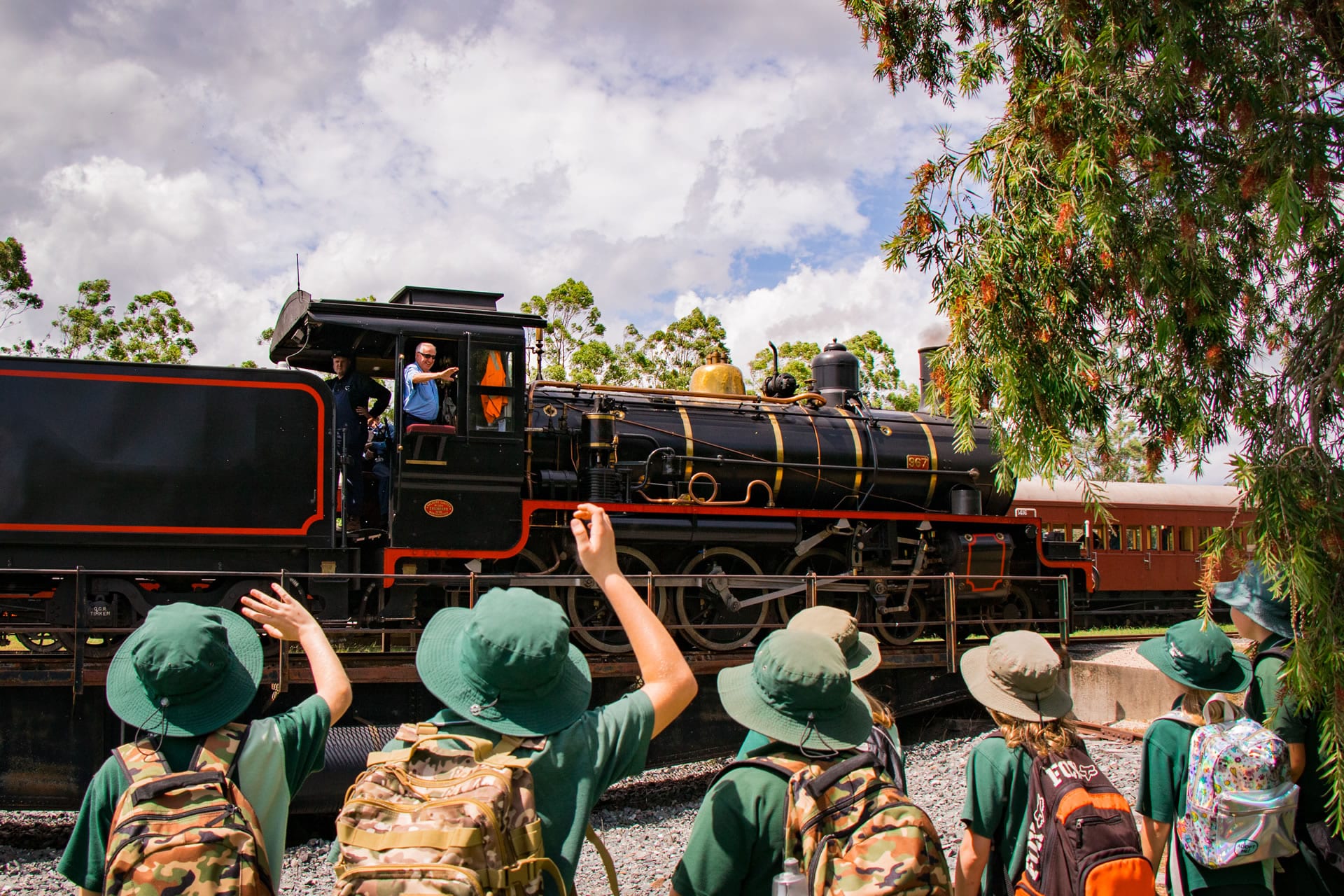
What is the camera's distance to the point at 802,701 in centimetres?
233

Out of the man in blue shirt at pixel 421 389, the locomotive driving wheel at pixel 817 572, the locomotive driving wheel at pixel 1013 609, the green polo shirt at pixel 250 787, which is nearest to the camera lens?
the green polo shirt at pixel 250 787

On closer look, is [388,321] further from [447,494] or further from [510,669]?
[510,669]

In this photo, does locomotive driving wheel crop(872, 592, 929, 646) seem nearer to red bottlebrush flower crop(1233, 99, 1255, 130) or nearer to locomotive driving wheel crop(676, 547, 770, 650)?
locomotive driving wheel crop(676, 547, 770, 650)

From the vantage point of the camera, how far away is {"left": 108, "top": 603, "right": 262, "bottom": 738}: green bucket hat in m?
2.28

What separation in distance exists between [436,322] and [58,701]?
382 cm

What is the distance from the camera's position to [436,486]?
8023 millimetres

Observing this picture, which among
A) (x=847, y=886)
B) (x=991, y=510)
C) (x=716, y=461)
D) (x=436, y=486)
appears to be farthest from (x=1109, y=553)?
(x=847, y=886)

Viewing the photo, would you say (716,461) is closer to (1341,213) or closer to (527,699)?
(1341,213)

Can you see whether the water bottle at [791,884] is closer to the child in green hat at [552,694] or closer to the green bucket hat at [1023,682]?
the child in green hat at [552,694]

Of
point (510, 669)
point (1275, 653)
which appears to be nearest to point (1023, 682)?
point (1275, 653)

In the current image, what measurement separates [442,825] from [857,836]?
879mm

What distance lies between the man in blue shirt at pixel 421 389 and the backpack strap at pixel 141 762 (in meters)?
5.74

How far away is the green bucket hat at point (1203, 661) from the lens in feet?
10.3

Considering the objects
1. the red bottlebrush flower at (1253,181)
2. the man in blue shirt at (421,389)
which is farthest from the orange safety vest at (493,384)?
the red bottlebrush flower at (1253,181)
